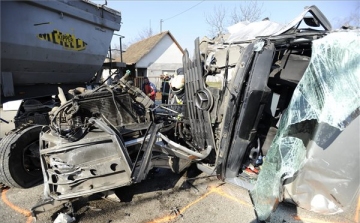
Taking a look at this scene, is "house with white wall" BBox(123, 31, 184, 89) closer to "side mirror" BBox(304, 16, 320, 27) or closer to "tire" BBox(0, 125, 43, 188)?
Answer: "tire" BBox(0, 125, 43, 188)

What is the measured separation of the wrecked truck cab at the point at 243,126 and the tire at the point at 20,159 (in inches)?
30.0

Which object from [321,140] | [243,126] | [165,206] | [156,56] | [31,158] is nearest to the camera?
[321,140]

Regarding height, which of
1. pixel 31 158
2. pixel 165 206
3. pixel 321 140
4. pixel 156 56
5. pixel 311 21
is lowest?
pixel 165 206

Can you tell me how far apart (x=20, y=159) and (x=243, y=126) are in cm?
313

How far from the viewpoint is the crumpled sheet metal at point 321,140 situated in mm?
2207

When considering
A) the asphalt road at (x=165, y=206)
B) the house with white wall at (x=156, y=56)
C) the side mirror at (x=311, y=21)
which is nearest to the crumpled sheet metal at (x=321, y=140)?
the asphalt road at (x=165, y=206)

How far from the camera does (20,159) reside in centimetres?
332

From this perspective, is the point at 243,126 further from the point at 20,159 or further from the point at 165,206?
the point at 20,159

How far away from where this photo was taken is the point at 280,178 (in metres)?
2.48

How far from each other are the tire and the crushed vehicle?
638 mm

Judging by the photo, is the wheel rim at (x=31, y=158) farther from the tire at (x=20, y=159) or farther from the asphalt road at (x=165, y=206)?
the asphalt road at (x=165, y=206)

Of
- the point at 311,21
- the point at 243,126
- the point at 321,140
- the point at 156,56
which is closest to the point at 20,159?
the point at 243,126

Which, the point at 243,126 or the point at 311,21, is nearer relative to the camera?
the point at 243,126

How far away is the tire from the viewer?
10.4ft
